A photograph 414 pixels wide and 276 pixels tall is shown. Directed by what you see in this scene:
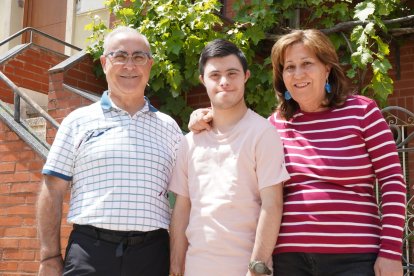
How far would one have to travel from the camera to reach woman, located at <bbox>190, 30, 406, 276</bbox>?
7.69 feet

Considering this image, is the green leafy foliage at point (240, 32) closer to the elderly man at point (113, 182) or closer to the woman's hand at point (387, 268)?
the elderly man at point (113, 182)

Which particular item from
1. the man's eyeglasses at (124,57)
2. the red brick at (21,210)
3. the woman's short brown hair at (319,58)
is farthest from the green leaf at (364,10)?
the red brick at (21,210)

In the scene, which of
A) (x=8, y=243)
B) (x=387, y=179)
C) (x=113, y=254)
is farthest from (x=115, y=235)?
(x=8, y=243)

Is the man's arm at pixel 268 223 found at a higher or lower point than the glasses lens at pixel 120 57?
lower

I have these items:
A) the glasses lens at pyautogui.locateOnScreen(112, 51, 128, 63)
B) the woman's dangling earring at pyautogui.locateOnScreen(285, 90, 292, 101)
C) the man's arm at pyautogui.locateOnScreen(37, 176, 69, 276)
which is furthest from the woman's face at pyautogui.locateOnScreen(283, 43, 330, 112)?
the man's arm at pyautogui.locateOnScreen(37, 176, 69, 276)

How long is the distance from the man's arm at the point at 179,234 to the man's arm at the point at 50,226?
568 millimetres

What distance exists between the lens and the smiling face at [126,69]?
9.39ft

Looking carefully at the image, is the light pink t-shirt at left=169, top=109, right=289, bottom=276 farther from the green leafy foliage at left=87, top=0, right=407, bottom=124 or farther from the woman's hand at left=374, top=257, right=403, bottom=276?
the green leafy foliage at left=87, top=0, right=407, bottom=124

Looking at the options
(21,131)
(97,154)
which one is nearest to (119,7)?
(21,131)

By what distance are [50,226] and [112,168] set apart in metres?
0.42

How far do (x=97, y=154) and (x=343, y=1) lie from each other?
4.03 metres

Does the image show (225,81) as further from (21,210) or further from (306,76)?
(21,210)

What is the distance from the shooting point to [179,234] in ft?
8.65

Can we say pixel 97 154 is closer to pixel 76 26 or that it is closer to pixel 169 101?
pixel 169 101
